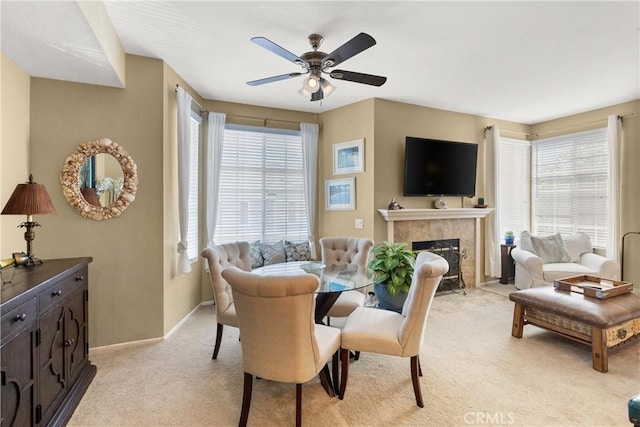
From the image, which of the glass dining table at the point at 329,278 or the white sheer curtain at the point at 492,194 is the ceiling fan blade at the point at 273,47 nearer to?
the glass dining table at the point at 329,278

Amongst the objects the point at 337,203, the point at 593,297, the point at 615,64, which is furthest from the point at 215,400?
the point at 615,64

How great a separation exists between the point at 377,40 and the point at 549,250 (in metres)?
4.03

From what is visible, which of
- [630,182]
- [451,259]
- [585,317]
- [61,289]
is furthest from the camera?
[451,259]

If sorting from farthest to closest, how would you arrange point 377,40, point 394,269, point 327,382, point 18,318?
point 394,269, point 377,40, point 327,382, point 18,318

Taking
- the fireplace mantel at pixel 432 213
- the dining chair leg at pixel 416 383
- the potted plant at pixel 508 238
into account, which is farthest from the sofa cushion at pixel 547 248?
the dining chair leg at pixel 416 383

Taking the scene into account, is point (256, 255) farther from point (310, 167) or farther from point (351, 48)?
point (351, 48)

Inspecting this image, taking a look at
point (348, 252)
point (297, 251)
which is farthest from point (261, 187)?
point (348, 252)

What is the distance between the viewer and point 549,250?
4590 mm

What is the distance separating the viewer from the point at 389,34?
2.60 meters

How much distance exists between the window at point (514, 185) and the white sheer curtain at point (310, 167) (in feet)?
10.5

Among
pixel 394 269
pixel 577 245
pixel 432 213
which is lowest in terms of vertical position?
pixel 394 269

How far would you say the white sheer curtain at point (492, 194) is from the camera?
506cm

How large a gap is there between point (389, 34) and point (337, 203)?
2.44 metres

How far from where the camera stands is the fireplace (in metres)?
4.73
